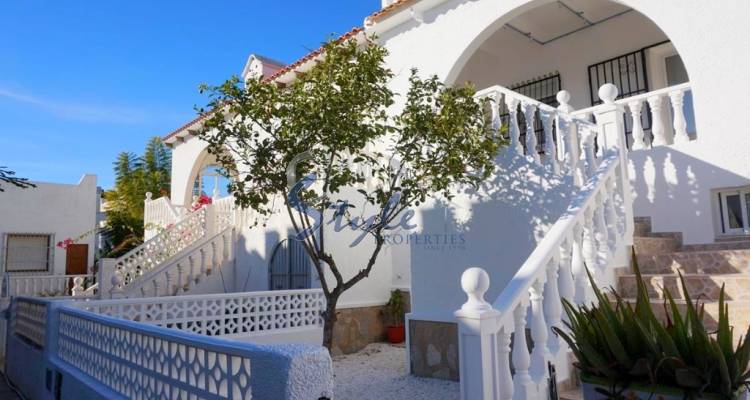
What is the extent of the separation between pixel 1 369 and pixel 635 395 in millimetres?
11299

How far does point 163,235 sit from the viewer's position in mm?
12273

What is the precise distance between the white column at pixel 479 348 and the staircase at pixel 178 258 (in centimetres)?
954

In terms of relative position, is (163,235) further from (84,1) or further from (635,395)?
(635,395)

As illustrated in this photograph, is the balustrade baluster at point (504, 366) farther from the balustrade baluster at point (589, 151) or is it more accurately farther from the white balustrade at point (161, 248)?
the white balustrade at point (161, 248)

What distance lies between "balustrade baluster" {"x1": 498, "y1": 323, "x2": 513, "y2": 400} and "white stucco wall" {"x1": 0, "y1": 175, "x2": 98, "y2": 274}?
19524 mm

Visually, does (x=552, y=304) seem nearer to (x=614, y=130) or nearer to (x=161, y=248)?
(x=614, y=130)

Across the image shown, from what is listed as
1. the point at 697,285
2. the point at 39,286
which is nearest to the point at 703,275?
the point at 697,285

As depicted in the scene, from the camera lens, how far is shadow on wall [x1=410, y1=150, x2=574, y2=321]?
5.70 metres

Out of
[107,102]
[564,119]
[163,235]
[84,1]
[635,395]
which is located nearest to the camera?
[635,395]

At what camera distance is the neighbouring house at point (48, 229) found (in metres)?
17.5

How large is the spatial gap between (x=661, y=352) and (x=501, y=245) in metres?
4.09

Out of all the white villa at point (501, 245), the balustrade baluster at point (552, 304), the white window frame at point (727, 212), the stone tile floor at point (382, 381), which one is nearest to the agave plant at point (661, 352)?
the white villa at point (501, 245)

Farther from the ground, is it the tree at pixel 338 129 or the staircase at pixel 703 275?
the tree at pixel 338 129

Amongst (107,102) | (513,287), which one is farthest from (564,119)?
(107,102)
